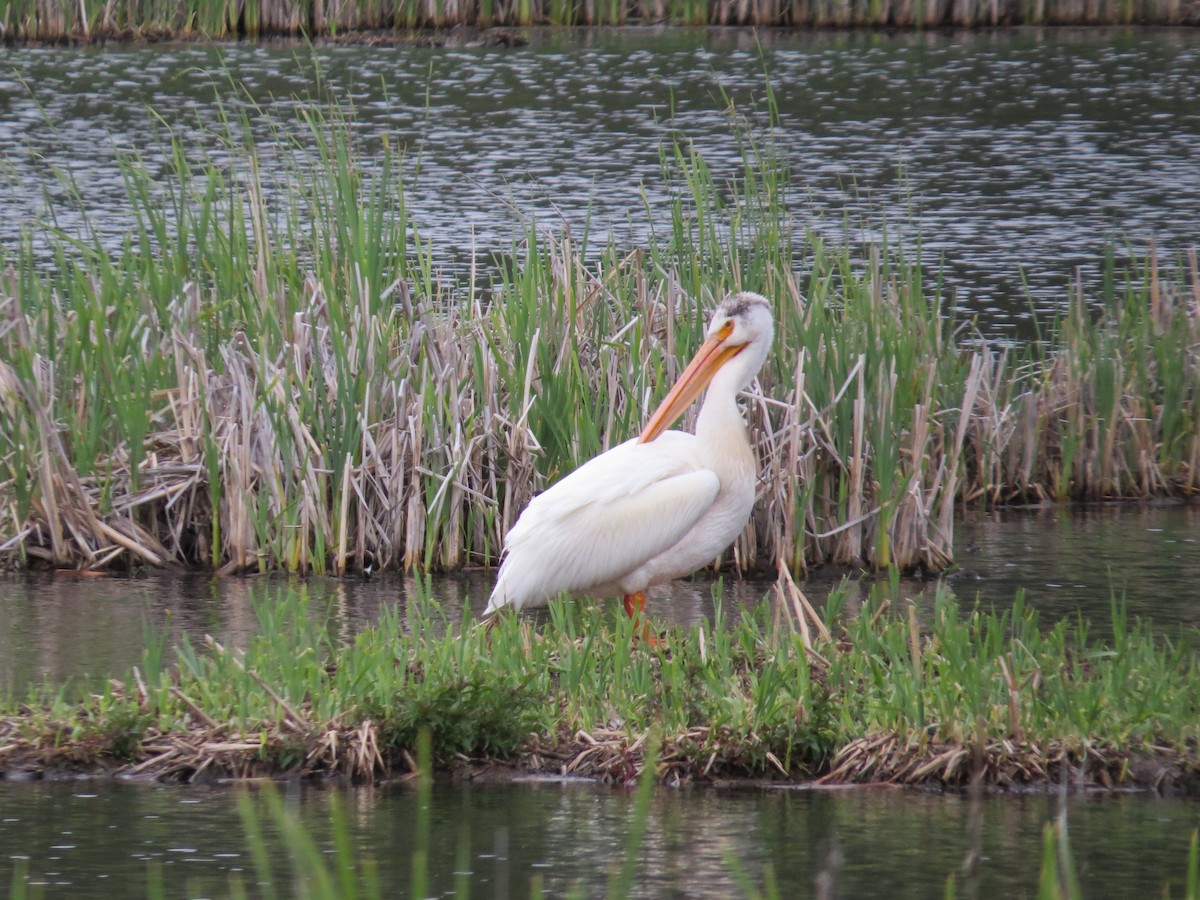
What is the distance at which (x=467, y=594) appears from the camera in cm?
697

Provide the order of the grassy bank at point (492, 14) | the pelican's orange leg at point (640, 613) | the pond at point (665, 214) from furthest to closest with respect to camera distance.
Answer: the grassy bank at point (492, 14) → the pelican's orange leg at point (640, 613) → the pond at point (665, 214)

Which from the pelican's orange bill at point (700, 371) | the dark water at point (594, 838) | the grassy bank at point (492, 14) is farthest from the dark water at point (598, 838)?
the grassy bank at point (492, 14)

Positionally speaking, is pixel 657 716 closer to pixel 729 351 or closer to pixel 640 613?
pixel 640 613

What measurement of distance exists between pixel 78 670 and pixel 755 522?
2883 mm

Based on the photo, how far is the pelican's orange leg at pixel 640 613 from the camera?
547 centimetres

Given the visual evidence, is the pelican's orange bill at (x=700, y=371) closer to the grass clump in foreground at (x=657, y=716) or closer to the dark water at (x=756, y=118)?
the grass clump in foreground at (x=657, y=716)

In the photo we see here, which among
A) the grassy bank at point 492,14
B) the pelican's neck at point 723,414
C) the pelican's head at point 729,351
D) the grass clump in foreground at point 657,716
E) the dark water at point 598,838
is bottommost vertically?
the dark water at point 598,838

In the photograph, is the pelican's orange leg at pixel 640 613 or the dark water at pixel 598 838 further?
the pelican's orange leg at pixel 640 613

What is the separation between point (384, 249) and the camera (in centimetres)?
786

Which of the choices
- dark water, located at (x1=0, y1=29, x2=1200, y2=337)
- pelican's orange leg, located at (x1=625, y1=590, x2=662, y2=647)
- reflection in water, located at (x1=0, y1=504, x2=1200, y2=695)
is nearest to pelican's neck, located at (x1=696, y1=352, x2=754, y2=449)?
pelican's orange leg, located at (x1=625, y1=590, x2=662, y2=647)

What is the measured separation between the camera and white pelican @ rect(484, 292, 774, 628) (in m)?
5.87

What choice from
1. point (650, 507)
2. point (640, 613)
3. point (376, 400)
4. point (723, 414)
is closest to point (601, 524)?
point (650, 507)

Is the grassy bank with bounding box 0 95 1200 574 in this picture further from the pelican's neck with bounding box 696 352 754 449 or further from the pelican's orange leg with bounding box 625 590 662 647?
the pelican's orange leg with bounding box 625 590 662 647

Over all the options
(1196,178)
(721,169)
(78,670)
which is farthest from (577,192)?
(78,670)
